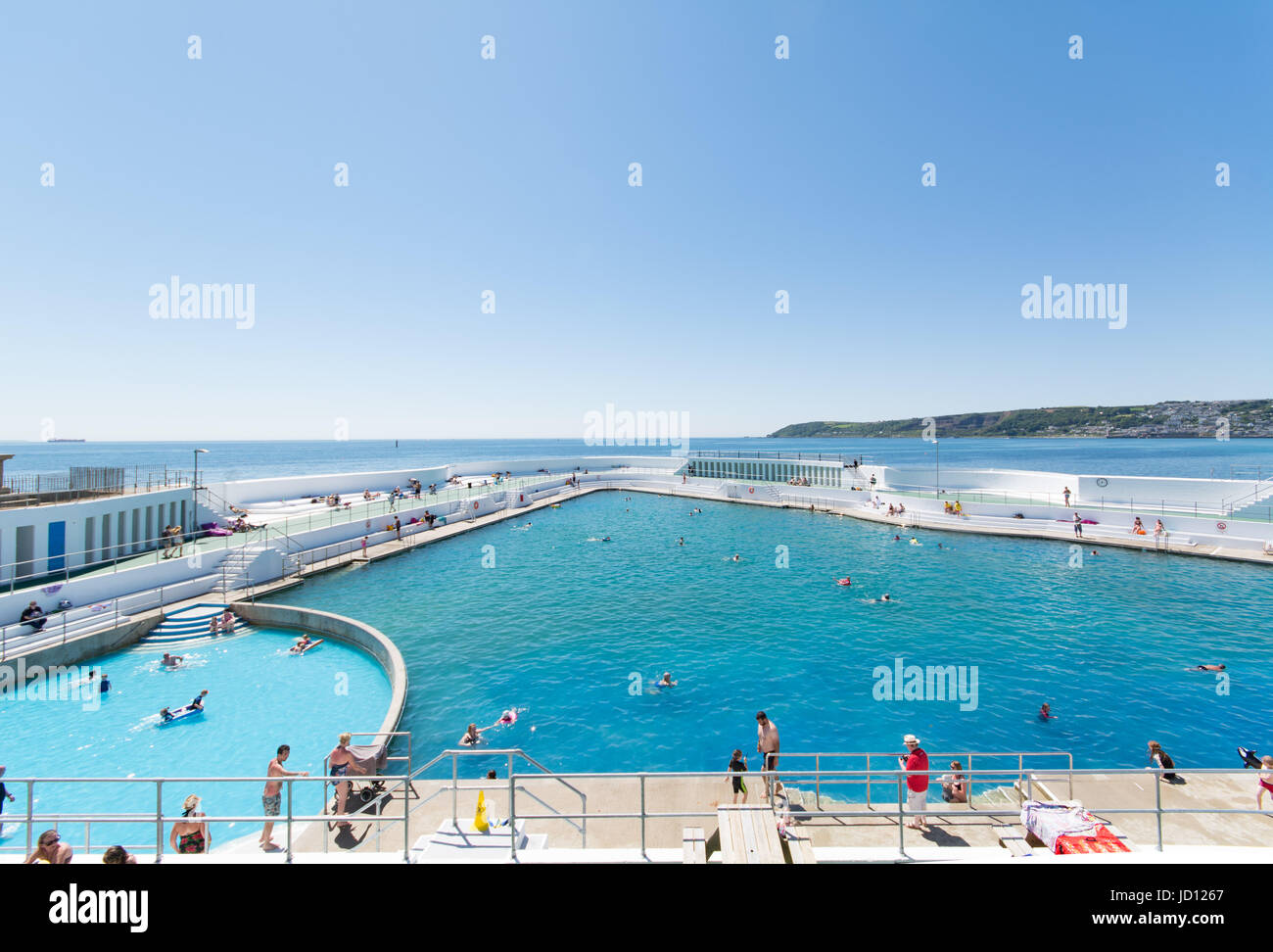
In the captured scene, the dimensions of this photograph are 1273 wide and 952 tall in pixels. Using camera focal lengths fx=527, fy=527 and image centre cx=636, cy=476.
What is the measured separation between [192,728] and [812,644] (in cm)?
1669

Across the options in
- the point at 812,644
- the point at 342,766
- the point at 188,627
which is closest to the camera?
the point at 342,766

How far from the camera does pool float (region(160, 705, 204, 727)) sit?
12.2 meters

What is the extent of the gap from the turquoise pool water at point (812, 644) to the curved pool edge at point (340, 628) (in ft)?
1.98

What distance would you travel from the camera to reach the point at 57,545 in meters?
17.9

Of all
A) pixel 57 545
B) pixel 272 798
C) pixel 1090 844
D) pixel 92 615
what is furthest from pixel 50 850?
pixel 57 545

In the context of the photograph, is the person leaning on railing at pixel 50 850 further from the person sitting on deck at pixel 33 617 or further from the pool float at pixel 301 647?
the person sitting on deck at pixel 33 617

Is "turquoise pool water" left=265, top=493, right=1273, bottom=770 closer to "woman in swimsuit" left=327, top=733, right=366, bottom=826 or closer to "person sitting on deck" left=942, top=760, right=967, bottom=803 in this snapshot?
"person sitting on deck" left=942, top=760, right=967, bottom=803

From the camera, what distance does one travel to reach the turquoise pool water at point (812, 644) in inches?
474

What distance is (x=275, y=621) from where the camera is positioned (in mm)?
18328

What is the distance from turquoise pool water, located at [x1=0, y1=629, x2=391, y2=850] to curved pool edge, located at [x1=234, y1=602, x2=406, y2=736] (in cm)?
35

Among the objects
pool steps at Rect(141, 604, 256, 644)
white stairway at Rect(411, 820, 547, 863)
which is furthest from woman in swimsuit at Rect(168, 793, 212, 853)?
pool steps at Rect(141, 604, 256, 644)

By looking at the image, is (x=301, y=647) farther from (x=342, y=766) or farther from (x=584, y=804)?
(x=584, y=804)
